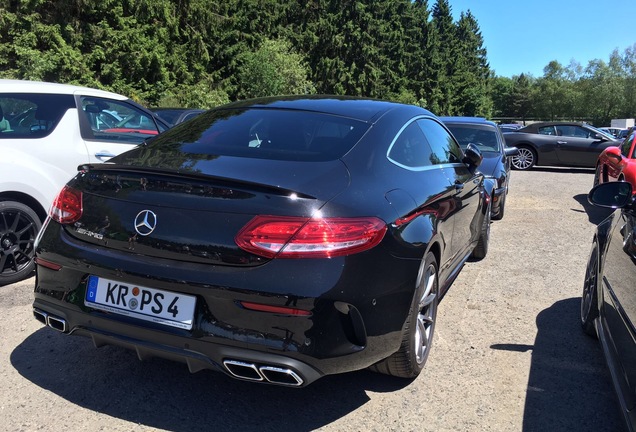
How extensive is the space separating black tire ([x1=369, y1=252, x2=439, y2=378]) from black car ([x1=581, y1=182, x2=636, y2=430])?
0.95m

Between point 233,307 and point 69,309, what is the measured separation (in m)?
0.92

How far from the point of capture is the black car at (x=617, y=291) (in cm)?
229

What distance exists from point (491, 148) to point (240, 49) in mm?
33664

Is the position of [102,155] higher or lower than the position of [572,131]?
higher

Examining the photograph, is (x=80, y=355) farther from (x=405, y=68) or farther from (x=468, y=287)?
(x=405, y=68)

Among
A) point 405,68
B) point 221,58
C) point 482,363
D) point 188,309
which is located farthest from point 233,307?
point 405,68

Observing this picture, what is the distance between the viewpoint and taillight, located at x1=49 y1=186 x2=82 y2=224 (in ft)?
8.89

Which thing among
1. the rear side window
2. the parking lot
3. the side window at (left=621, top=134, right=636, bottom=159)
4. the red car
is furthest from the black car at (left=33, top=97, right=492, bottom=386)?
the side window at (left=621, top=134, right=636, bottom=159)

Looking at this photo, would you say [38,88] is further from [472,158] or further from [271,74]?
[271,74]

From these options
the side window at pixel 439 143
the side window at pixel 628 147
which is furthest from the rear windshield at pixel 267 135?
the side window at pixel 628 147

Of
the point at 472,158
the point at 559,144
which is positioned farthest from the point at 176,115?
the point at 559,144

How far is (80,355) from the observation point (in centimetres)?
326

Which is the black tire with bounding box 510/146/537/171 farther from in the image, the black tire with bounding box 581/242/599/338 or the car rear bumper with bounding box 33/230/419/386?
the car rear bumper with bounding box 33/230/419/386

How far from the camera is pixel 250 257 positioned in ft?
7.53
